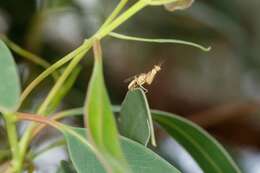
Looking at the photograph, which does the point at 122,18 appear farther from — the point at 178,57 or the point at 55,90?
the point at 178,57

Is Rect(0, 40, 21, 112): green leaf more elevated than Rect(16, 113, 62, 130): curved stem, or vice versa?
Rect(0, 40, 21, 112): green leaf

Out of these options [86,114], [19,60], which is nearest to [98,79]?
[86,114]

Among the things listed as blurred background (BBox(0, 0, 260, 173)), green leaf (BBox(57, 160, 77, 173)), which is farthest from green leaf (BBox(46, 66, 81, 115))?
blurred background (BBox(0, 0, 260, 173))

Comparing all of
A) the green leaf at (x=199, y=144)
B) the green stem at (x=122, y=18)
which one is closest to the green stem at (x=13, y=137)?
the green stem at (x=122, y=18)

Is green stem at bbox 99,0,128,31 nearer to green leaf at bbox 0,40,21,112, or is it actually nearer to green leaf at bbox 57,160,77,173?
green leaf at bbox 0,40,21,112

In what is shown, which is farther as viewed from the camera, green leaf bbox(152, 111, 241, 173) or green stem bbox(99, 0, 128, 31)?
green leaf bbox(152, 111, 241, 173)

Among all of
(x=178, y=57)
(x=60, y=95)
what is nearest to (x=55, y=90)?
(x=60, y=95)

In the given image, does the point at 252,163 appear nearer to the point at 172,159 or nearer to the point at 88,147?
the point at 172,159
